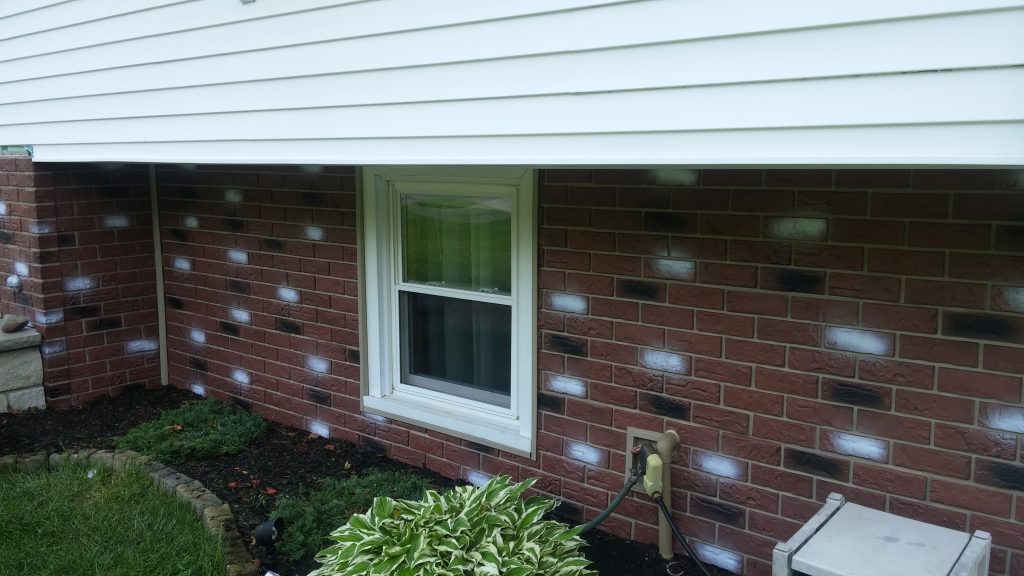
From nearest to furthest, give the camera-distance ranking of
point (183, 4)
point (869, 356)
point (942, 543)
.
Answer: point (942, 543) → point (869, 356) → point (183, 4)

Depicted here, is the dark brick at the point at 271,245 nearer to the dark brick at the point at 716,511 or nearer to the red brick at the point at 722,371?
the red brick at the point at 722,371

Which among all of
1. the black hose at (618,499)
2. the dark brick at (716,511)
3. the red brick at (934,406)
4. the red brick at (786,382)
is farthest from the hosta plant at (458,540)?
the red brick at (934,406)

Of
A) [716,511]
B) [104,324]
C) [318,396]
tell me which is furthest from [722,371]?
[104,324]

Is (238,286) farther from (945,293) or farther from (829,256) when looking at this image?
(945,293)

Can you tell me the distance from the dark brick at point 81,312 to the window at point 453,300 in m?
2.56

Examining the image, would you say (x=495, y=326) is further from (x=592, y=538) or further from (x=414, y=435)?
(x=592, y=538)

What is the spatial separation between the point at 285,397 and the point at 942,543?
163 inches

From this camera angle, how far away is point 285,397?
18.9 ft

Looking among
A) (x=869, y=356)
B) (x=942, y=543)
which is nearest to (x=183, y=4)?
(x=869, y=356)

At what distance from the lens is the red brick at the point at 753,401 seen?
11.6 feet

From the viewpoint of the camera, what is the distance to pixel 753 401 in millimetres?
3605

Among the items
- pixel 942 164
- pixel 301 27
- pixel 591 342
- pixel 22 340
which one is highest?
pixel 301 27

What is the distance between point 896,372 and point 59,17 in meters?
5.20

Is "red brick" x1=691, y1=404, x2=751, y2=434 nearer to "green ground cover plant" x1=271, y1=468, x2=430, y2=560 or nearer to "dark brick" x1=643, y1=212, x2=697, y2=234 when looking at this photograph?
"dark brick" x1=643, y1=212, x2=697, y2=234
